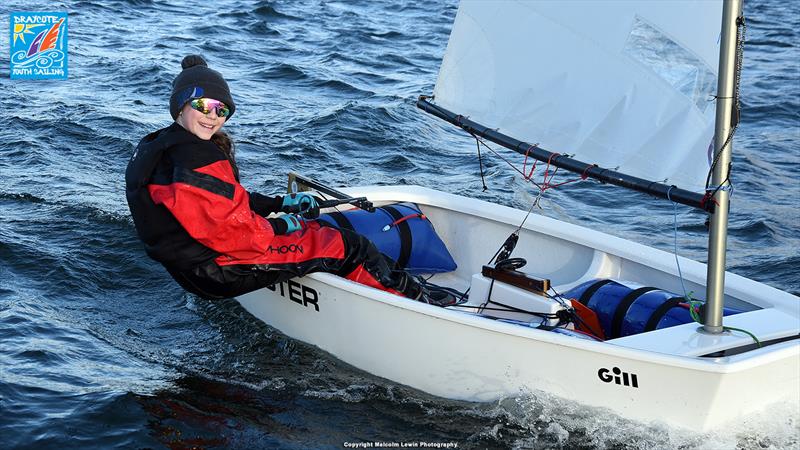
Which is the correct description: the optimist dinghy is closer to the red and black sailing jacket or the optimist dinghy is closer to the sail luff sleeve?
the sail luff sleeve

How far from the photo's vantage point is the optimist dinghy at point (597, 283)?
3703 mm

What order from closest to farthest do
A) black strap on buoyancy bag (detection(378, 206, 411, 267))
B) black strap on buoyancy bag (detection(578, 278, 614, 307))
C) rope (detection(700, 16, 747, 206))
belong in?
1. rope (detection(700, 16, 747, 206))
2. black strap on buoyancy bag (detection(578, 278, 614, 307))
3. black strap on buoyancy bag (detection(378, 206, 411, 267))

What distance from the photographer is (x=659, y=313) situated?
4199 mm

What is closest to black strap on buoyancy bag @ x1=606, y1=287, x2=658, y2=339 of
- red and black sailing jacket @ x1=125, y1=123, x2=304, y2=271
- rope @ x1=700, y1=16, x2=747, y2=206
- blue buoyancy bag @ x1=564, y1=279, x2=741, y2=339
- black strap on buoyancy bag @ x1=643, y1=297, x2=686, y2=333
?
blue buoyancy bag @ x1=564, y1=279, x2=741, y2=339

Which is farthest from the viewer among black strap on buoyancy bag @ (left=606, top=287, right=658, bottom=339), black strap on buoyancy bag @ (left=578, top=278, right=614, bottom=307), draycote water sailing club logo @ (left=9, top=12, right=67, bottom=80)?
draycote water sailing club logo @ (left=9, top=12, right=67, bottom=80)

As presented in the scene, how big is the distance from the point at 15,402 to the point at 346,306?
1.38m

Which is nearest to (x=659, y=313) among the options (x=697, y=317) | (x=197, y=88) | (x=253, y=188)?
(x=697, y=317)

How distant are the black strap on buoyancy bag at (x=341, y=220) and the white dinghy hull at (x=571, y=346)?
480 mm

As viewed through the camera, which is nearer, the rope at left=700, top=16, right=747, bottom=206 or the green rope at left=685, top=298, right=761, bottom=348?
the rope at left=700, top=16, right=747, bottom=206

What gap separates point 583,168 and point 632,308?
0.68m

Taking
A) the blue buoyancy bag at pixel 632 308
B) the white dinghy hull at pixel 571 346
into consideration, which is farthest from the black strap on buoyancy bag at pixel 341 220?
the blue buoyancy bag at pixel 632 308

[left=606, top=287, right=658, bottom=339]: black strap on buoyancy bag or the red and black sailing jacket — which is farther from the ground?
the red and black sailing jacket

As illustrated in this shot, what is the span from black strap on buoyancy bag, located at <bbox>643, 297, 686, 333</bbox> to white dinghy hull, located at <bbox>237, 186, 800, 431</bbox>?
9.0 inches

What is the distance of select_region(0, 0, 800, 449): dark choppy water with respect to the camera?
4004 mm
